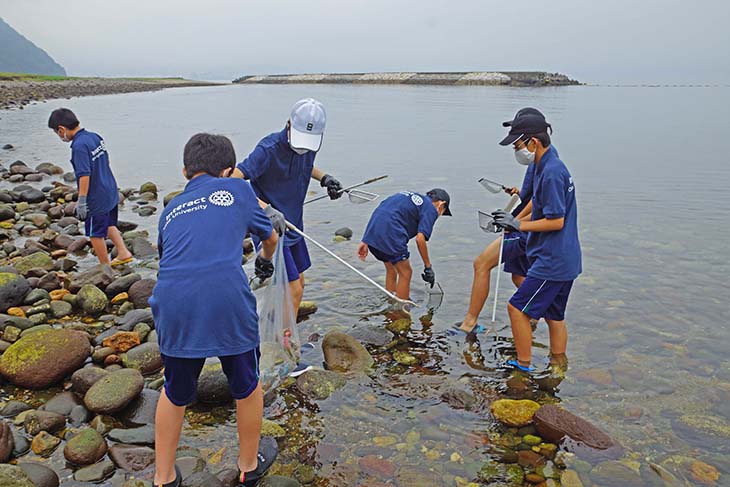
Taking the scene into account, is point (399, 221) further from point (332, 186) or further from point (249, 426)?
point (249, 426)

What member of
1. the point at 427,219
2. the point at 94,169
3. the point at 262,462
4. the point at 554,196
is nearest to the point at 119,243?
the point at 94,169

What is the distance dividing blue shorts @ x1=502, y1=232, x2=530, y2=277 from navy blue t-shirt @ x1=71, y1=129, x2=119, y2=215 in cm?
514

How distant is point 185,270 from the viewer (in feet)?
10.5

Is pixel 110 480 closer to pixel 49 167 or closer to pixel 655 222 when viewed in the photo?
pixel 655 222

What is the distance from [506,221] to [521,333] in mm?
1102

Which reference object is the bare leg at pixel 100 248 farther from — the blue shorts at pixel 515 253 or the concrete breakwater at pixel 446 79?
the concrete breakwater at pixel 446 79

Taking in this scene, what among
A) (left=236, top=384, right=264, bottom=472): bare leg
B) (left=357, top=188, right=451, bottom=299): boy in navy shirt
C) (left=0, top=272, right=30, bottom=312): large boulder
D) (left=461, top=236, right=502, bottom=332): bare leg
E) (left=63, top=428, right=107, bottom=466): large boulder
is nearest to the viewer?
(left=236, top=384, right=264, bottom=472): bare leg

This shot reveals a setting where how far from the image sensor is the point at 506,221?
16.8ft

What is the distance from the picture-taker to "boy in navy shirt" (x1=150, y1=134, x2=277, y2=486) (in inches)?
126

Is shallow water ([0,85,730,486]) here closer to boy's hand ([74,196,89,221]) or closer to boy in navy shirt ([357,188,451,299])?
boy in navy shirt ([357,188,451,299])

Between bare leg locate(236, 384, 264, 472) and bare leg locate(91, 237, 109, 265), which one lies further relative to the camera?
bare leg locate(91, 237, 109, 265)

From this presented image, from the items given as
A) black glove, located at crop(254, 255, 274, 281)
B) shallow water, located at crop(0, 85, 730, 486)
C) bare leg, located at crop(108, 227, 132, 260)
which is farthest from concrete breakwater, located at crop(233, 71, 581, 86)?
black glove, located at crop(254, 255, 274, 281)

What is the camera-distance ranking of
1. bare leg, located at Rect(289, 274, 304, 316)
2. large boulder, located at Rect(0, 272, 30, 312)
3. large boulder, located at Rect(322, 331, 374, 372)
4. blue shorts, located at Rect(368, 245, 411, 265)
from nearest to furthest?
bare leg, located at Rect(289, 274, 304, 316) → large boulder, located at Rect(322, 331, 374, 372) → large boulder, located at Rect(0, 272, 30, 312) → blue shorts, located at Rect(368, 245, 411, 265)

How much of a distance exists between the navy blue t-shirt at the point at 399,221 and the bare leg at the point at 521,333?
1579 mm
